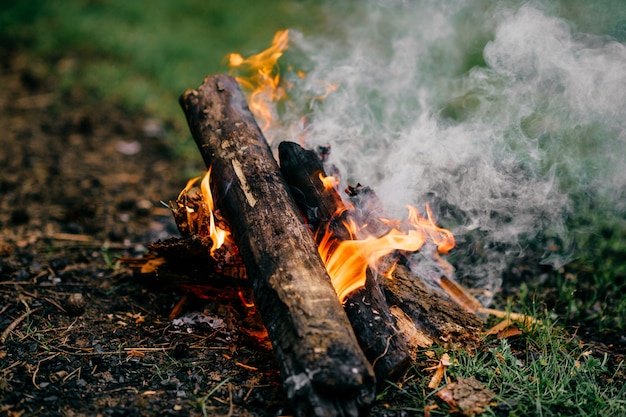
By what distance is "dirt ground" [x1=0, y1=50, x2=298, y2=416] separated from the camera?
106 inches

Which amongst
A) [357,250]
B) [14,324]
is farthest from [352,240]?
[14,324]

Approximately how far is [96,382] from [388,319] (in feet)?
5.23

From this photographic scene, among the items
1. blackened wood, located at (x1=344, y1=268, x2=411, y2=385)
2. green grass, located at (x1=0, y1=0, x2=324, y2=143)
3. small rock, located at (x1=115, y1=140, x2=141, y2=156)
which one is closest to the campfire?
blackened wood, located at (x1=344, y1=268, x2=411, y2=385)

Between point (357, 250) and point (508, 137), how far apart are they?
1.76m

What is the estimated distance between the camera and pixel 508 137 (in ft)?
13.4

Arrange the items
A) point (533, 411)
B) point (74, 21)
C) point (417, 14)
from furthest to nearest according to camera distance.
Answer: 1. point (74, 21)
2. point (417, 14)
3. point (533, 411)

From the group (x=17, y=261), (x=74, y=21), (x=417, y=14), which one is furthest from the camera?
(x=74, y=21)

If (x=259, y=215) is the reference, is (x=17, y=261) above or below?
below

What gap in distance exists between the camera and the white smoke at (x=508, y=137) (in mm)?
3953

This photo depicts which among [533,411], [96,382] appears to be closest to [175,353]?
[96,382]

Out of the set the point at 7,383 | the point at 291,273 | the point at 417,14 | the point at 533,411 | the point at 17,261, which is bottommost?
the point at 17,261

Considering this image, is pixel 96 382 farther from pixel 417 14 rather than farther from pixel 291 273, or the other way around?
pixel 417 14

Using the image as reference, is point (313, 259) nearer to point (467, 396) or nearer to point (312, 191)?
point (312, 191)

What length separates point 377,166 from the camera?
4.05m
